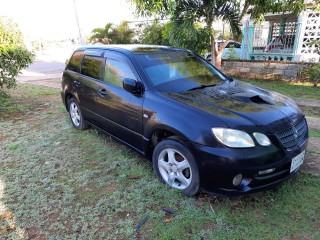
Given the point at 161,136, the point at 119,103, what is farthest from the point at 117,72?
the point at 161,136

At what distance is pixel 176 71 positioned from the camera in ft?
11.5

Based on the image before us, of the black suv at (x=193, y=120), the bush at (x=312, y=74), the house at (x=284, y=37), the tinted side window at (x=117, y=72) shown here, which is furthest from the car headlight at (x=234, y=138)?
the house at (x=284, y=37)

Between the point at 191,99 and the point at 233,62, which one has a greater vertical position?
the point at 191,99

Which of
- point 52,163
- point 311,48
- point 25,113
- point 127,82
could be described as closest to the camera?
point 127,82

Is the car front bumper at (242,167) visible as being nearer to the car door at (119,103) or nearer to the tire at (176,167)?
the tire at (176,167)

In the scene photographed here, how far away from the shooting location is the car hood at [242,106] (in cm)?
255

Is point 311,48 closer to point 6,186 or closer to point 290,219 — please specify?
point 290,219

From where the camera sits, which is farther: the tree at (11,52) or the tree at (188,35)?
the tree at (188,35)

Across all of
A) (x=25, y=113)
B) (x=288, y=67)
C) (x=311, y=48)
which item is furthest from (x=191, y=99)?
(x=311, y=48)

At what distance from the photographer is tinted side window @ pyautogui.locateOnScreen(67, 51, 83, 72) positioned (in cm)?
468

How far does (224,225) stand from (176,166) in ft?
2.52

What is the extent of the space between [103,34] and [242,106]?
38.7ft

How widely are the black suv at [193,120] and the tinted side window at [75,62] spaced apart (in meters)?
0.55

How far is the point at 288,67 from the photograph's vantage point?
27.0 ft
